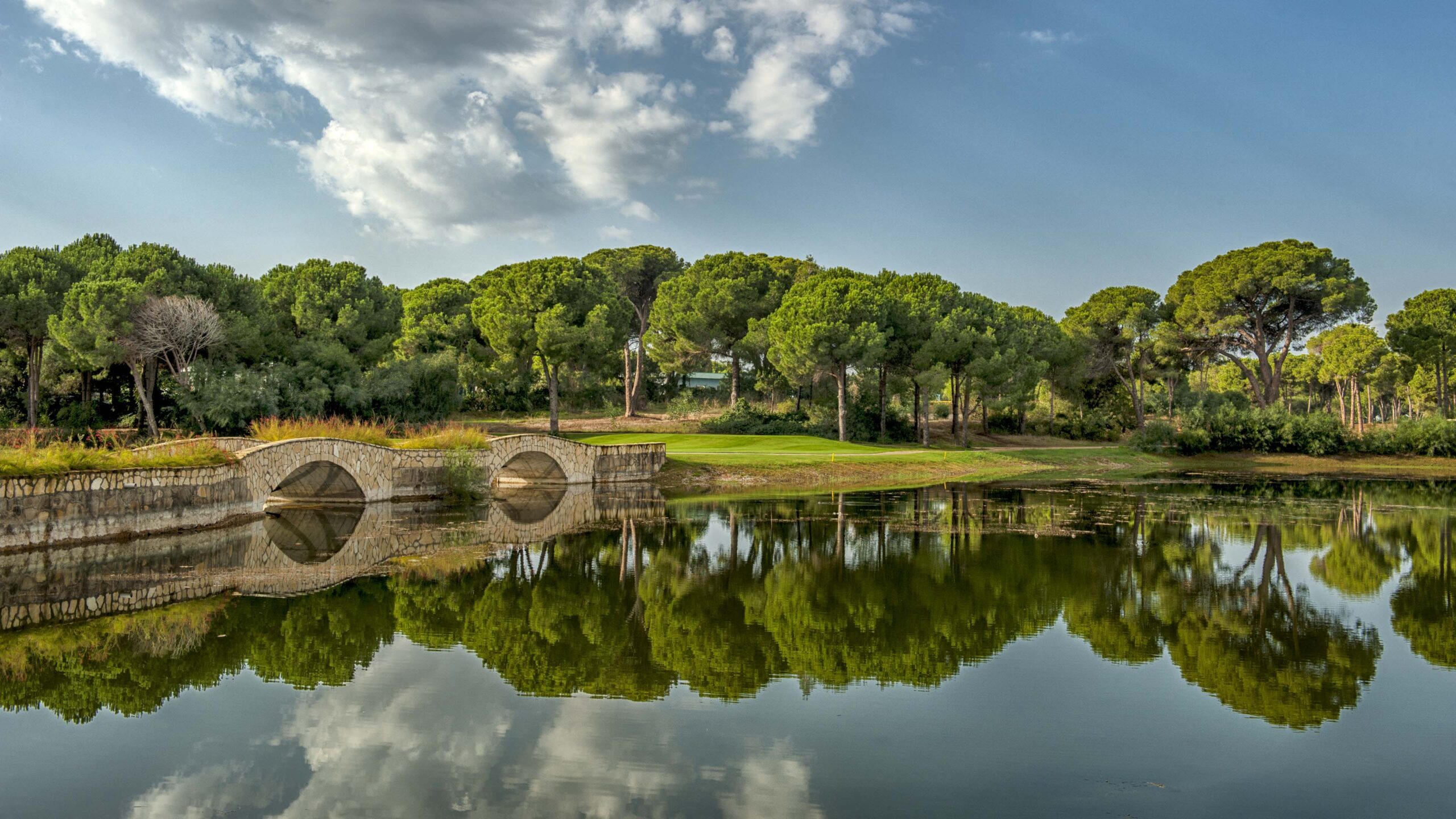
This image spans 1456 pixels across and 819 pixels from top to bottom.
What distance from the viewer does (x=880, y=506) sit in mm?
22547

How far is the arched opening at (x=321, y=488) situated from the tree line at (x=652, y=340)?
11.0 m

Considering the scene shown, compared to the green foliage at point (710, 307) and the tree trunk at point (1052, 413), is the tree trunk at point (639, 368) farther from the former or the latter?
the tree trunk at point (1052, 413)

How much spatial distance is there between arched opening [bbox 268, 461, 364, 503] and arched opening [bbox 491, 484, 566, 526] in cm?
357

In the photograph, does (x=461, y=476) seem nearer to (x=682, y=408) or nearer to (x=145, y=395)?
(x=145, y=395)

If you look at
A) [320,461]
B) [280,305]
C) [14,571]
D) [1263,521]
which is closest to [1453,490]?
[1263,521]

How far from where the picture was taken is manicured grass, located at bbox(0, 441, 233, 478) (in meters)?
13.2

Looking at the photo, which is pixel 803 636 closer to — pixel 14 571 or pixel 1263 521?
pixel 14 571

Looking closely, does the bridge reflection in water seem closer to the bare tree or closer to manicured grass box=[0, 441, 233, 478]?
manicured grass box=[0, 441, 233, 478]

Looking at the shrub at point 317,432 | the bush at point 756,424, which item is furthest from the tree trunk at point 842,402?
the shrub at point 317,432

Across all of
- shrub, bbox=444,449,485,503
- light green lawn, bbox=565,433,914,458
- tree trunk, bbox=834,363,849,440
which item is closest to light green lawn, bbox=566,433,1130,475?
light green lawn, bbox=565,433,914,458

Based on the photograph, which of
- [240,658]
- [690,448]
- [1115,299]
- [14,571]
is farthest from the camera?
[1115,299]

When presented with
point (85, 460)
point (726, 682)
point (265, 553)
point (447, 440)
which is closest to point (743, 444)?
point (447, 440)

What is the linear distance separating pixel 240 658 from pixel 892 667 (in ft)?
20.6

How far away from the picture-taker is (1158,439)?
1700 inches
